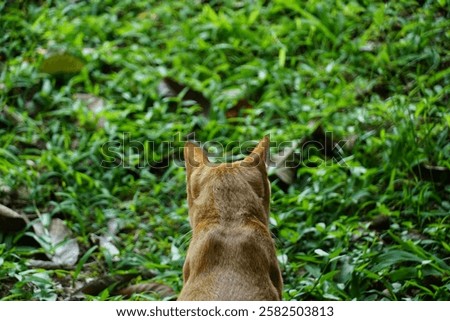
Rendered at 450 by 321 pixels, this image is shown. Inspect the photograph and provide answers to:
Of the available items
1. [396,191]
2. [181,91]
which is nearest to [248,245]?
[396,191]

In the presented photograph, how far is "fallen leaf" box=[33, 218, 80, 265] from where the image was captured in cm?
552

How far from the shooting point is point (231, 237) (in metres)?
3.90

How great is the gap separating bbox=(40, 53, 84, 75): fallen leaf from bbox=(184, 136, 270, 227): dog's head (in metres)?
3.42

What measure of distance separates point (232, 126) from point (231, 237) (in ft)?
10.0

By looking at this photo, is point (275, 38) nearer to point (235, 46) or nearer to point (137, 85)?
point (235, 46)

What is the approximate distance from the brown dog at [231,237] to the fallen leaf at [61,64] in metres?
3.52

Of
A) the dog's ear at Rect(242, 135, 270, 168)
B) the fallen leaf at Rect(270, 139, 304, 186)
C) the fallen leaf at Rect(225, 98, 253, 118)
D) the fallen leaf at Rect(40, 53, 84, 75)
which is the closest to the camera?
the dog's ear at Rect(242, 135, 270, 168)

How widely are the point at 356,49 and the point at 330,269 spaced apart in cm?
294

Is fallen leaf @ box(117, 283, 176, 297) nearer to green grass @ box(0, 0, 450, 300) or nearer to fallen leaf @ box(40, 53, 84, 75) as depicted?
green grass @ box(0, 0, 450, 300)

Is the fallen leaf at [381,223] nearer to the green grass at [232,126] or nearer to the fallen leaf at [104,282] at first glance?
the green grass at [232,126]

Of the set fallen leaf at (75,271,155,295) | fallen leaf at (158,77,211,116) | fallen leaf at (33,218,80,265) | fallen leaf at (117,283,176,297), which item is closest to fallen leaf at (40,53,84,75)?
fallen leaf at (158,77,211,116)

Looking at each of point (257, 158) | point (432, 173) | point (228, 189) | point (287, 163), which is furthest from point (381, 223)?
point (228, 189)

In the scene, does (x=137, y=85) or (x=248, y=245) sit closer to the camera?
(x=248, y=245)

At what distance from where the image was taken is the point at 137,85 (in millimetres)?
7359
